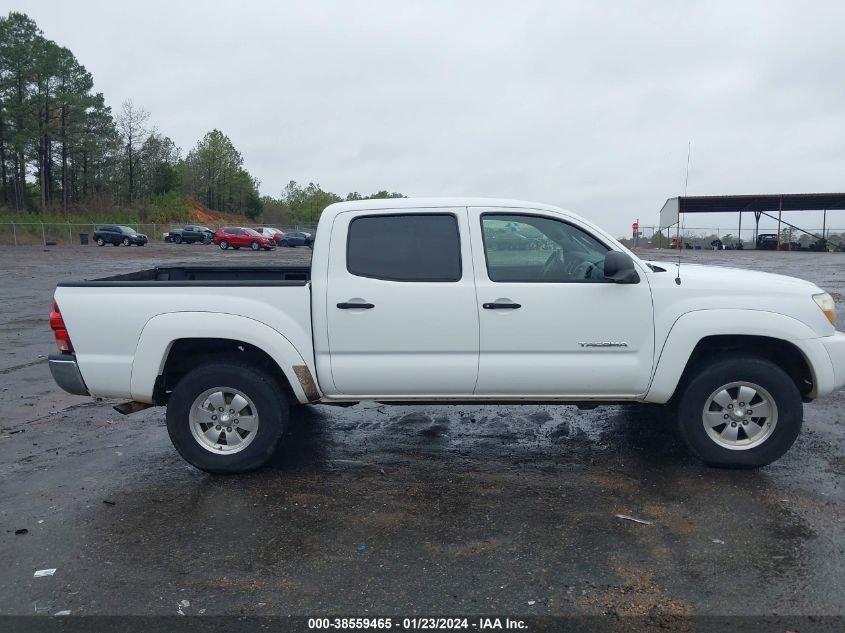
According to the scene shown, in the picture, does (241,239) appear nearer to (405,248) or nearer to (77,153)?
(77,153)

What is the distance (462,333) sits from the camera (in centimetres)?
505

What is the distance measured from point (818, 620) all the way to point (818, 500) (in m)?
1.57

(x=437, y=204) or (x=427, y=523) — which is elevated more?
(x=437, y=204)

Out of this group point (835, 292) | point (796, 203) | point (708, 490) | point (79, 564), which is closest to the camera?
point (79, 564)

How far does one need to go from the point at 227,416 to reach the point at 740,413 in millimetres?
3719

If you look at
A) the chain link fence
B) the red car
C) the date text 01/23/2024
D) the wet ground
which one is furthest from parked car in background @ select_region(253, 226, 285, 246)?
the date text 01/23/2024

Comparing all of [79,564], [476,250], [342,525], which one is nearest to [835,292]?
[476,250]

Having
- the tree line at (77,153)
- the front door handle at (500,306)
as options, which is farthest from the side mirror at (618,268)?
the tree line at (77,153)

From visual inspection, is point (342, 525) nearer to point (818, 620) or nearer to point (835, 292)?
point (818, 620)

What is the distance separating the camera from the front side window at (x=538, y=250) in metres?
5.15

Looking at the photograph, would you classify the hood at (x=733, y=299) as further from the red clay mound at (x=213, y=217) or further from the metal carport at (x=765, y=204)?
the red clay mound at (x=213, y=217)

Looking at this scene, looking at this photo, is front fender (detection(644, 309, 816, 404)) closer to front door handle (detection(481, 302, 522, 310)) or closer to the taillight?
front door handle (detection(481, 302, 522, 310))

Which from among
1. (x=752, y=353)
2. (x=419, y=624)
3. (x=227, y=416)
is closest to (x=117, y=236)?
(x=227, y=416)

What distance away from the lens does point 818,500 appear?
15.4ft
